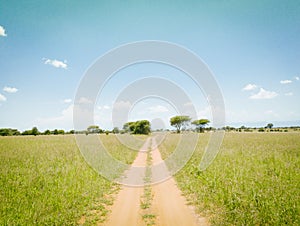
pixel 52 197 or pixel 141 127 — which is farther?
pixel 141 127

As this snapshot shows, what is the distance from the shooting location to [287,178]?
8078mm

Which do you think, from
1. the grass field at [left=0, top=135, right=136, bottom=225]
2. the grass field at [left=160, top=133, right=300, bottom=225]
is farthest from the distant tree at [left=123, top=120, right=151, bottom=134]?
the grass field at [left=160, top=133, right=300, bottom=225]

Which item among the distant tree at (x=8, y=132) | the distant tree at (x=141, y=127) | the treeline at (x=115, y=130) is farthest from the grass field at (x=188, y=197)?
the distant tree at (x=8, y=132)

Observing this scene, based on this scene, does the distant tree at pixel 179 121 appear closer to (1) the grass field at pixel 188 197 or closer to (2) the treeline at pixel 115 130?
(2) the treeline at pixel 115 130

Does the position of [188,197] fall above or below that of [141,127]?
below

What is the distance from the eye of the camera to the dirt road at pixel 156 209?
496 centimetres

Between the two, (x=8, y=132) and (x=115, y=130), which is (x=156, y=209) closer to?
(x=115, y=130)

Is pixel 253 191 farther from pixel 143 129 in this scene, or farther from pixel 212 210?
pixel 143 129

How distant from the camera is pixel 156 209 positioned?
576 centimetres

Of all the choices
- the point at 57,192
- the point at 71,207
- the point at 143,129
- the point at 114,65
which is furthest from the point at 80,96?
the point at 143,129

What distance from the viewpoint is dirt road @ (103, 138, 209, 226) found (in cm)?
496

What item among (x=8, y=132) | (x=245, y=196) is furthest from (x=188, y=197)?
(x=8, y=132)

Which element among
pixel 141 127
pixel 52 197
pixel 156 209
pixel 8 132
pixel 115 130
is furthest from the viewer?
pixel 8 132

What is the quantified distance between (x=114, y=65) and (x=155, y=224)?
50.5 ft
